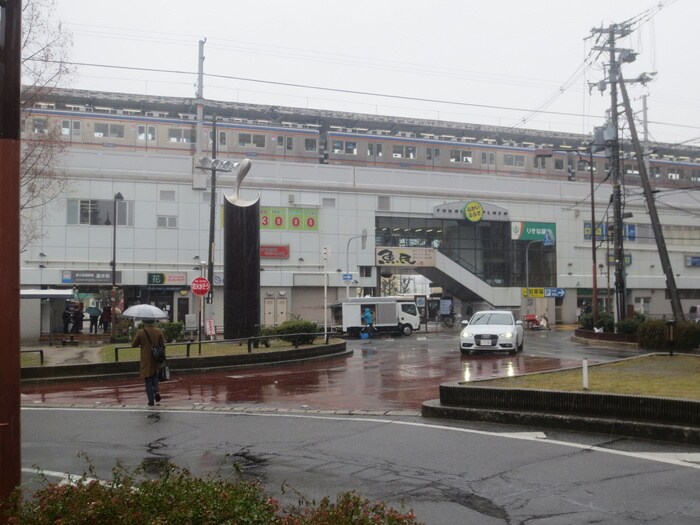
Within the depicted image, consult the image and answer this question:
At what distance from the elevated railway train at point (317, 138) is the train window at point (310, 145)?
0.27 ft

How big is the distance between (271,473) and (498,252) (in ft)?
188

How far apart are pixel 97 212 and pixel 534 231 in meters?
36.1

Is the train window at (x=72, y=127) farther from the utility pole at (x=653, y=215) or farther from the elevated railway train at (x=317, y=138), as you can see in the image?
the utility pole at (x=653, y=215)

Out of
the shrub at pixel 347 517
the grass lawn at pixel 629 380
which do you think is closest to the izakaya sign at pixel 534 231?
the grass lawn at pixel 629 380

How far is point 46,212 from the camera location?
157 ft

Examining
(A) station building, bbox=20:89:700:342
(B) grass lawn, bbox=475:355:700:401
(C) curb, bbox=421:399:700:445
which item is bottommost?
(C) curb, bbox=421:399:700:445

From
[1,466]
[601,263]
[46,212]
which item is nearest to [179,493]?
[1,466]

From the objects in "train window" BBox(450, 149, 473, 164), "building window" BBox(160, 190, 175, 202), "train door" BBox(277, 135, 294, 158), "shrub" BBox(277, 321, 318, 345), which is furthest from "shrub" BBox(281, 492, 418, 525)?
"train window" BBox(450, 149, 473, 164)

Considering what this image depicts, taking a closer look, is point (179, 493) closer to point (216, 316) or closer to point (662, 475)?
point (662, 475)

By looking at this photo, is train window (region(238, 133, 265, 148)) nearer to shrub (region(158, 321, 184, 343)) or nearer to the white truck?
the white truck

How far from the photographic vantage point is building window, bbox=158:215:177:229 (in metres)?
51.2

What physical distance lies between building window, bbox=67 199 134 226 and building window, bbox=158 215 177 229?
1.92m

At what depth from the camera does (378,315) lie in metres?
43.7

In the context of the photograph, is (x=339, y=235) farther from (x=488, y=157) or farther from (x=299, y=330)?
(x=299, y=330)
